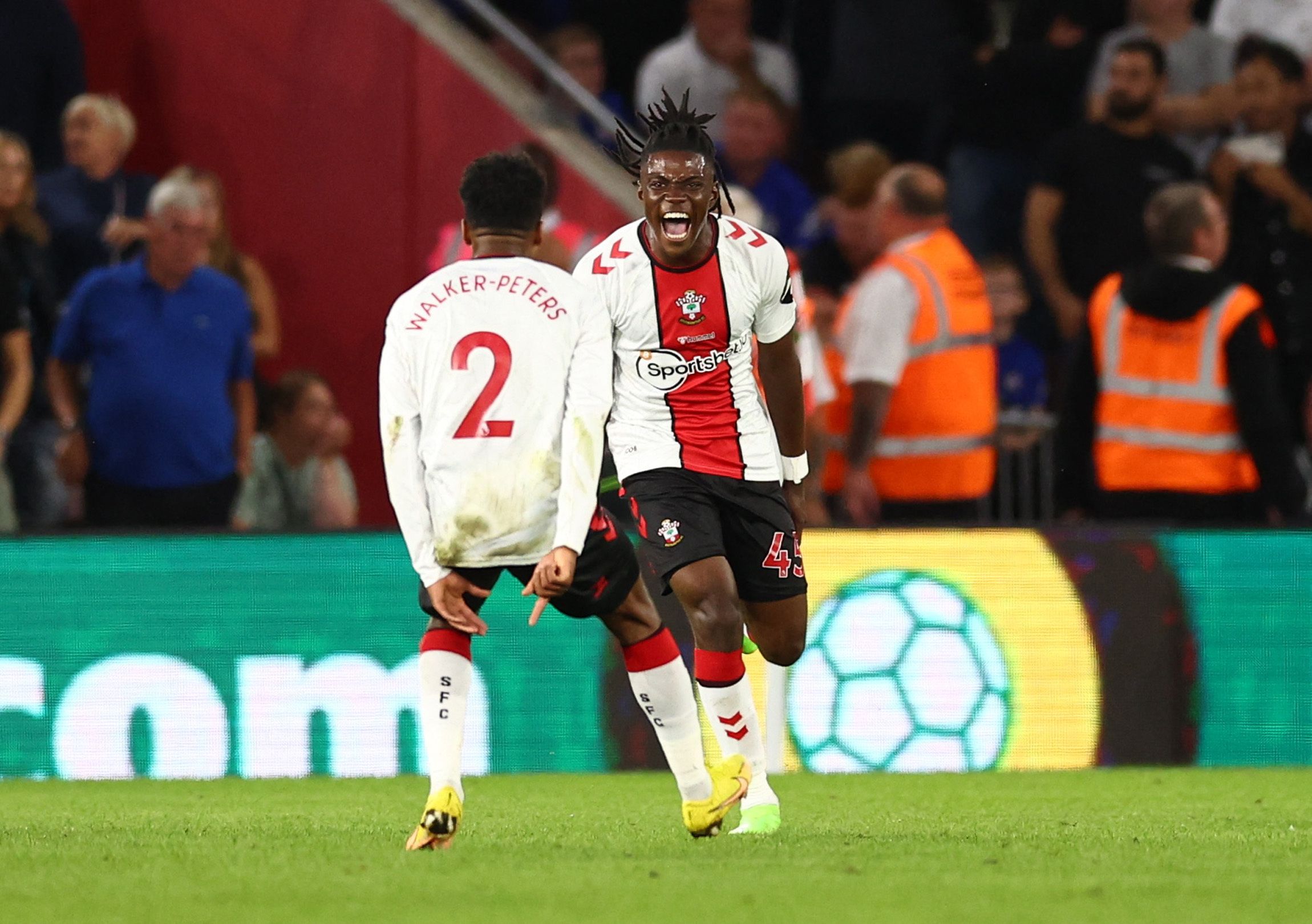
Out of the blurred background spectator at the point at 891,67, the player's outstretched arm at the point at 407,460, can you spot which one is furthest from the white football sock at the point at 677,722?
the blurred background spectator at the point at 891,67

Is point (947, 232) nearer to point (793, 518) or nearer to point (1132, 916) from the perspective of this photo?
point (793, 518)

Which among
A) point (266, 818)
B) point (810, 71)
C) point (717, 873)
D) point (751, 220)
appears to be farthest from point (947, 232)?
point (717, 873)

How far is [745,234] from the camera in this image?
710cm

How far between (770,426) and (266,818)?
2223mm

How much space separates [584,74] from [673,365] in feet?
21.9

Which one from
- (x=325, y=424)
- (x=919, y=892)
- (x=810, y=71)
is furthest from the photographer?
(x=810, y=71)

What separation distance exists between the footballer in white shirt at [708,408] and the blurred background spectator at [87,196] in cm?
520

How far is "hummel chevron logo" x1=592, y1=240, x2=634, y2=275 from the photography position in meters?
7.00

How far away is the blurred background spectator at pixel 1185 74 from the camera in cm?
1262

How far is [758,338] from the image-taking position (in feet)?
23.3

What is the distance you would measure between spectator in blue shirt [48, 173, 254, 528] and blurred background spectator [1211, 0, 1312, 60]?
19.7ft

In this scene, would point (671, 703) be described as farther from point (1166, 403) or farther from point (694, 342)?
point (1166, 403)

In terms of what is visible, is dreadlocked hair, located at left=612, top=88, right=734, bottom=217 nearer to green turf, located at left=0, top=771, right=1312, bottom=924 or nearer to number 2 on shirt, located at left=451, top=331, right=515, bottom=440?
number 2 on shirt, located at left=451, top=331, right=515, bottom=440

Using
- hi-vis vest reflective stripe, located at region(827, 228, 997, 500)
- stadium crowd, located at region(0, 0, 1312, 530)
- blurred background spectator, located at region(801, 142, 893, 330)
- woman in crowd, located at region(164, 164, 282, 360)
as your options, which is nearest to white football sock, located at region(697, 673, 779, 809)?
stadium crowd, located at region(0, 0, 1312, 530)
